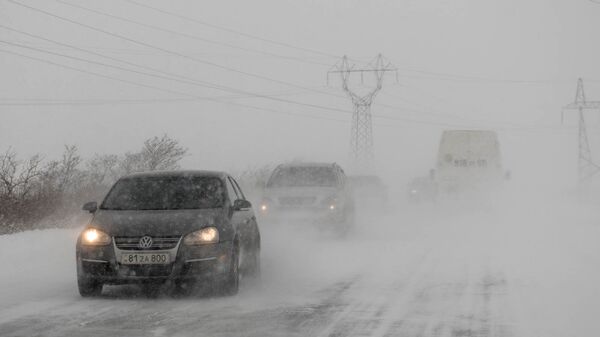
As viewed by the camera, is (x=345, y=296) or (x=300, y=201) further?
(x=300, y=201)

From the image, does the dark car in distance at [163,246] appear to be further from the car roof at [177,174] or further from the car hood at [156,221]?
the car roof at [177,174]

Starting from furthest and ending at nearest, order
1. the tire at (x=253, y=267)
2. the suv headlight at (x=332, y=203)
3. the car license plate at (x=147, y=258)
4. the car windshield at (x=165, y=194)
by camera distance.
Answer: the suv headlight at (x=332, y=203) → the tire at (x=253, y=267) → the car windshield at (x=165, y=194) → the car license plate at (x=147, y=258)

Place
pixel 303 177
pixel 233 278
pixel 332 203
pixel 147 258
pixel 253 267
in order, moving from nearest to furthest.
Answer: pixel 147 258 < pixel 233 278 < pixel 253 267 < pixel 332 203 < pixel 303 177

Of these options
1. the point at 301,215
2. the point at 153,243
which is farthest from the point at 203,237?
the point at 301,215

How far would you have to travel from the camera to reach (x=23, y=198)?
19.1 meters

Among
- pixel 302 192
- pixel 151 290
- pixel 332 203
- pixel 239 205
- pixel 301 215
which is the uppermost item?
pixel 239 205

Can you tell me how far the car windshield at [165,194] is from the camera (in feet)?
35.0

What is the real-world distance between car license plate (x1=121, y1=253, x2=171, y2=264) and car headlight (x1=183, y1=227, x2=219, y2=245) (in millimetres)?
292

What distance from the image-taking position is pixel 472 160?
3231 centimetres

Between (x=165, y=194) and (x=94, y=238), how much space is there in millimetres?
1502

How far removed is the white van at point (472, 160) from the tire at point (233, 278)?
23203 millimetres

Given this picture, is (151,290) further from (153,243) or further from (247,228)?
(247,228)

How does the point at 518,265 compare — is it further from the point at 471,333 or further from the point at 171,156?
the point at 171,156

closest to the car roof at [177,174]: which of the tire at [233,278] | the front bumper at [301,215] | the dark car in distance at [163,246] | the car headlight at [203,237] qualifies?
the dark car in distance at [163,246]
